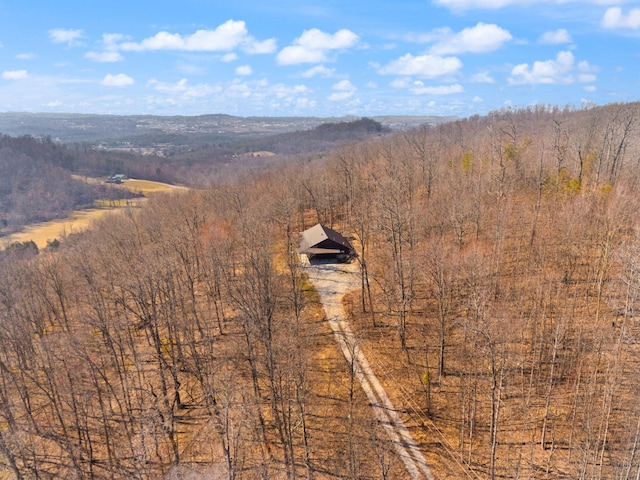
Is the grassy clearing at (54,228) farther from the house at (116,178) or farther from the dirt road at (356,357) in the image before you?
the dirt road at (356,357)

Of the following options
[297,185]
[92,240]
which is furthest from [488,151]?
[92,240]

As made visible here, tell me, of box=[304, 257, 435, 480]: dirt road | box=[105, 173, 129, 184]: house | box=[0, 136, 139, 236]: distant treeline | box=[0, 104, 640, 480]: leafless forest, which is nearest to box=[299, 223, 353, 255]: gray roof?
box=[304, 257, 435, 480]: dirt road

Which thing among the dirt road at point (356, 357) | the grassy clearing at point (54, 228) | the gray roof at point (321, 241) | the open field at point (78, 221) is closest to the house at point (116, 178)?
the open field at point (78, 221)

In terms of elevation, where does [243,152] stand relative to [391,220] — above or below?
above

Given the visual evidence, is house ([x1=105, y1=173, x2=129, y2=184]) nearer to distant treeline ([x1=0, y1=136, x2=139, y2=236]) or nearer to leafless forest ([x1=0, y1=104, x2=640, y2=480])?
distant treeline ([x1=0, y1=136, x2=139, y2=236])

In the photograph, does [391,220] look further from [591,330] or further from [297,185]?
[297,185]

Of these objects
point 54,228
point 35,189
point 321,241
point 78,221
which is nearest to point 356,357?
point 321,241

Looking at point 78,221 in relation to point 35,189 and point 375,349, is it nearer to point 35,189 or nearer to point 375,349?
point 35,189
